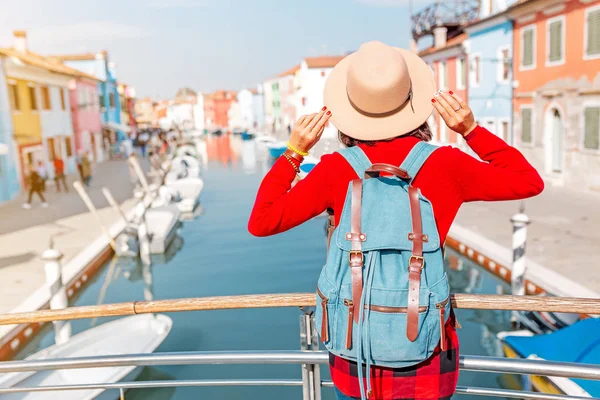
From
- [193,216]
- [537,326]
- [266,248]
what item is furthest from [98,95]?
[537,326]

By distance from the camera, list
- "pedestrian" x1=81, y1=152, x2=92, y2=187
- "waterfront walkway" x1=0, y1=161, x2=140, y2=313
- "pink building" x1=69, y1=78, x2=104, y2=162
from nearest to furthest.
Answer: "waterfront walkway" x1=0, y1=161, x2=140, y2=313 < "pedestrian" x1=81, y1=152, x2=92, y2=187 < "pink building" x1=69, y1=78, x2=104, y2=162

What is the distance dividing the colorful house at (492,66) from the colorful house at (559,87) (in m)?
0.72

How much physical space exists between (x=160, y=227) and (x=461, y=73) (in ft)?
62.7

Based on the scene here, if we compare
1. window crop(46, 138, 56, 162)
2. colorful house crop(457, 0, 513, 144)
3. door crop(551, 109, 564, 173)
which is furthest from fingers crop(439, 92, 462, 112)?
window crop(46, 138, 56, 162)

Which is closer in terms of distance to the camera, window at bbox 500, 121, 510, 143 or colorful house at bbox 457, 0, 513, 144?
colorful house at bbox 457, 0, 513, 144

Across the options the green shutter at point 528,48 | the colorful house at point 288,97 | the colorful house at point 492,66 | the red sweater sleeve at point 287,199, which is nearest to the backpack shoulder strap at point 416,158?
the red sweater sleeve at point 287,199

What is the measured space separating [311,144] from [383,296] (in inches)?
20.0

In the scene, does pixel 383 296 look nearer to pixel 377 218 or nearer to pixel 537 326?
pixel 377 218

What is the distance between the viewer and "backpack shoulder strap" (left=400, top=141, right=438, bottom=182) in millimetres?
1607

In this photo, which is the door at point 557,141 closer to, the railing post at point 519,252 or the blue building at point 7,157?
the railing post at point 519,252

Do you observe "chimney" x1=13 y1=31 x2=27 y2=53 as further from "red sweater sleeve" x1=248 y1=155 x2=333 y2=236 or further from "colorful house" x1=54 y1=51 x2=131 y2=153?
"red sweater sleeve" x1=248 y1=155 x2=333 y2=236

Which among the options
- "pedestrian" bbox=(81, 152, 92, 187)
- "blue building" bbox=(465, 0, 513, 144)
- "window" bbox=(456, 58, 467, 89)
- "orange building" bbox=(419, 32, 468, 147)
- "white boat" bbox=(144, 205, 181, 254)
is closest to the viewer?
"white boat" bbox=(144, 205, 181, 254)

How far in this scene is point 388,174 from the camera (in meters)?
1.61

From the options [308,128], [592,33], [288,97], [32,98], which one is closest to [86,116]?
[32,98]
